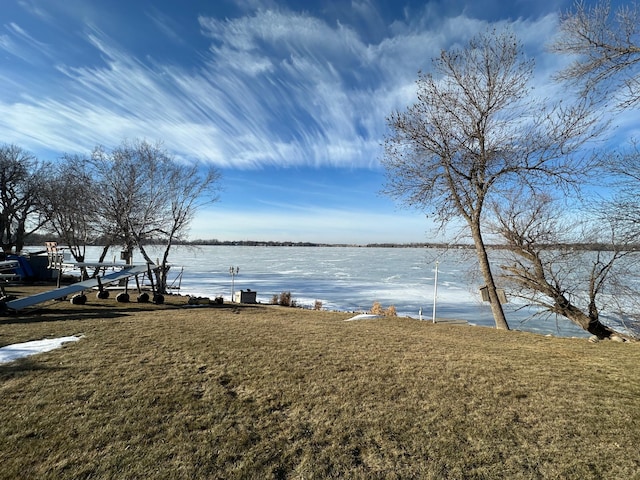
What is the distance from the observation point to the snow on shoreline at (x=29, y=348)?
4.26 m

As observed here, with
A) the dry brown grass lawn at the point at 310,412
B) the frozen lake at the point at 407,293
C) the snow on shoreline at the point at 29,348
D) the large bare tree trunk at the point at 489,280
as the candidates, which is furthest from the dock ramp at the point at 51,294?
the large bare tree trunk at the point at 489,280

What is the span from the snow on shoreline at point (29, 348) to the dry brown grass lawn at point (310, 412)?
0.27 meters

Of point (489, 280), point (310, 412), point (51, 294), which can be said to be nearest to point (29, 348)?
point (310, 412)

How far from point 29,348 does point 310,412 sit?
4.43 meters

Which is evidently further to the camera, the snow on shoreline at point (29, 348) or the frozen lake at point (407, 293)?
the frozen lake at point (407, 293)

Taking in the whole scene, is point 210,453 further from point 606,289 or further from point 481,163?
point 606,289

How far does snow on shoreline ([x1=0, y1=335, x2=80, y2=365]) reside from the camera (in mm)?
4258

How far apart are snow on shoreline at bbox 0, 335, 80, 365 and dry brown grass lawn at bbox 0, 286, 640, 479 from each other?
27 cm

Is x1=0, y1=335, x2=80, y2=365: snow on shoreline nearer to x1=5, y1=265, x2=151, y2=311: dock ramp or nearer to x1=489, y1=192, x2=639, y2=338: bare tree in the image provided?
x1=5, y1=265, x2=151, y2=311: dock ramp

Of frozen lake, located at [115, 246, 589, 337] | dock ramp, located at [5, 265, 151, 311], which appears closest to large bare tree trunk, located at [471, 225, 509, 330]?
frozen lake, located at [115, 246, 589, 337]

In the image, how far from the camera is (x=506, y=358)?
5.00 m

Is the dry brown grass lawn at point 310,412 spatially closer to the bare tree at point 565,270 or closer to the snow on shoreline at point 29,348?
the snow on shoreline at point 29,348

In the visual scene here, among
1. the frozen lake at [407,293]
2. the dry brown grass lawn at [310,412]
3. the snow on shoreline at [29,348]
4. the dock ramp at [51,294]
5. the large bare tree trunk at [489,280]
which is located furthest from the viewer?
the frozen lake at [407,293]

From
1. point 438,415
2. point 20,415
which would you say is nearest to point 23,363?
point 20,415
